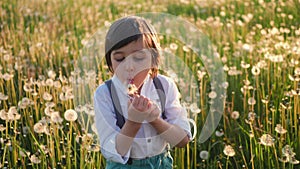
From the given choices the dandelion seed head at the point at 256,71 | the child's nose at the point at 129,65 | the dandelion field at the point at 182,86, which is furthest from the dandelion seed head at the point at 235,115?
the child's nose at the point at 129,65

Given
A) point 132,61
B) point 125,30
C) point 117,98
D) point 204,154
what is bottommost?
point 204,154

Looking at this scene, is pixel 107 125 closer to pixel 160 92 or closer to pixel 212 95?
pixel 160 92

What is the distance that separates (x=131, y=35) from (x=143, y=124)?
0.31 meters

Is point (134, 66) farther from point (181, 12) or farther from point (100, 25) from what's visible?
point (181, 12)

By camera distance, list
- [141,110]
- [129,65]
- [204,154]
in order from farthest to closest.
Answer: [204,154]
[129,65]
[141,110]

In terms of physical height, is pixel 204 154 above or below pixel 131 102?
below

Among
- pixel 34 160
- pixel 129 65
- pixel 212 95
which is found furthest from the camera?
pixel 212 95

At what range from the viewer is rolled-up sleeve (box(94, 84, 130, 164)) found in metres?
1.85

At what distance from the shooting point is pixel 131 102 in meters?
1.68

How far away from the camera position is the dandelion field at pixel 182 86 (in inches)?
103

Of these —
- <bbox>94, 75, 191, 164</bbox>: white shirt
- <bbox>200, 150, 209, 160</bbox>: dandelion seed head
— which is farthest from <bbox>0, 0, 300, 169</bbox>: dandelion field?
<bbox>94, 75, 191, 164</bbox>: white shirt

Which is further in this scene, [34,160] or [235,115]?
[235,115]

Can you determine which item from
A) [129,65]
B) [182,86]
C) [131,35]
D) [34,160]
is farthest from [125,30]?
[182,86]

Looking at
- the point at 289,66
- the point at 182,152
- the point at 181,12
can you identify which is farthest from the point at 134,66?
the point at 181,12
